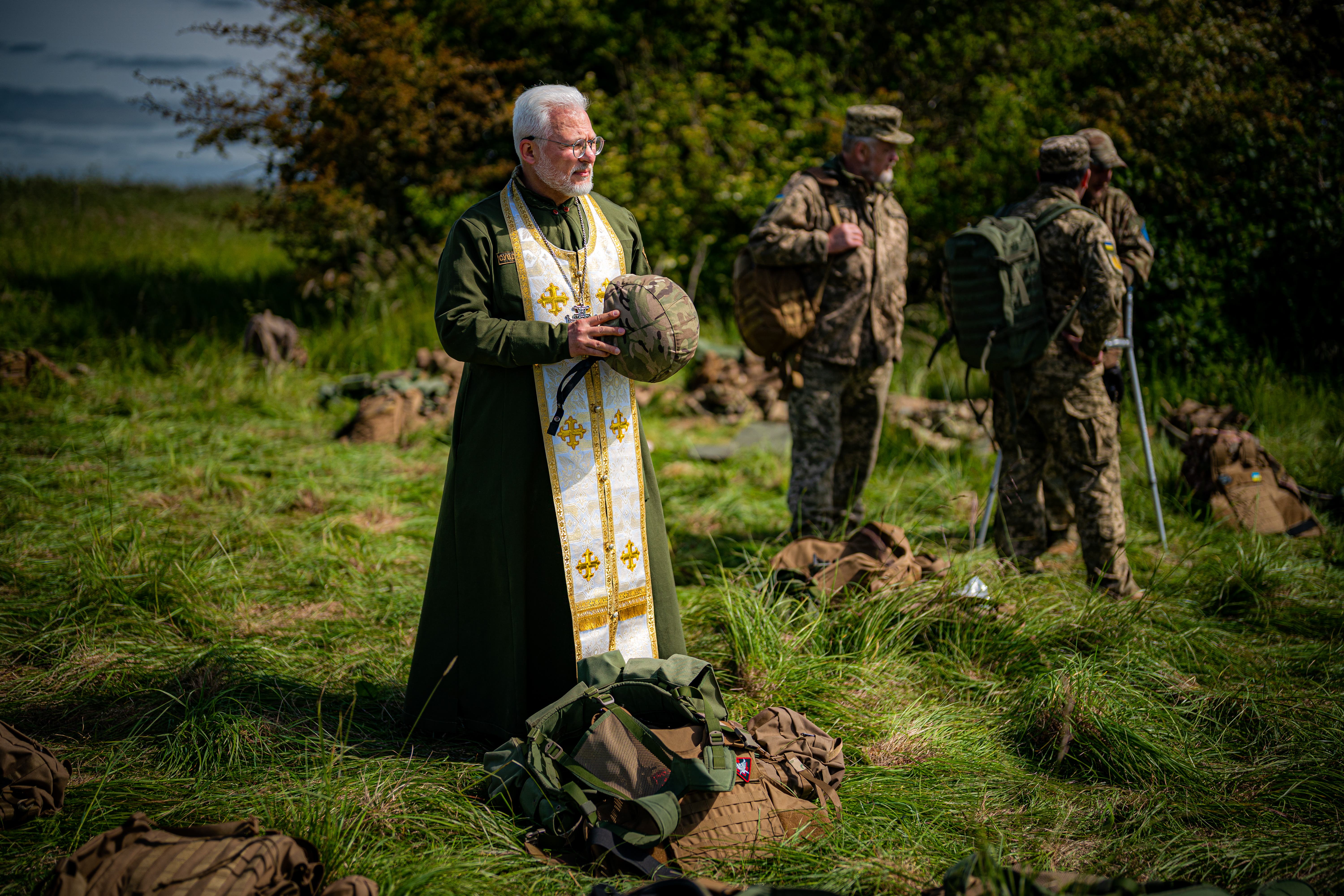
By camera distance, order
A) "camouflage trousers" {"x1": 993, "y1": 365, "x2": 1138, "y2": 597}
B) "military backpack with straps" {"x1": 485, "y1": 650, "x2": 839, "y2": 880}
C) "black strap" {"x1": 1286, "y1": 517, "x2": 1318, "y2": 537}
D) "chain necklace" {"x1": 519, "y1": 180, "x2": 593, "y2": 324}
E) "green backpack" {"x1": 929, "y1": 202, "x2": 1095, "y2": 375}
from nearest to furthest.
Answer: "military backpack with straps" {"x1": 485, "y1": 650, "x2": 839, "y2": 880} → "chain necklace" {"x1": 519, "y1": 180, "x2": 593, "y2": 324} → "green backpack" {"x1": 929, "y1": 202, "x2": 1095, "y2": 375} → "camouflage trousers" {"x1": 993, "y1": 365, "x2": 1138, "y2": 597} → "black strap" {"x1": 1286, "y1": 517, "x2": 1318, "y2": 537}

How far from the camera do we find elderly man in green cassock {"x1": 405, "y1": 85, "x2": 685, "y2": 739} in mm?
2916

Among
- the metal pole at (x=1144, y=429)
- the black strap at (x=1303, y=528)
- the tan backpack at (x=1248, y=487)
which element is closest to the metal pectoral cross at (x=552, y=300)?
the metal pole at (x=1144, y=429)

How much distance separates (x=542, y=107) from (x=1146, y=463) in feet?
15.3

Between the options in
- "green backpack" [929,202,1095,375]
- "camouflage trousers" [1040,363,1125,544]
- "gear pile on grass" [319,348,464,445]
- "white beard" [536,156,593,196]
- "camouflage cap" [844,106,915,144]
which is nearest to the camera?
"white beard" [536,156,593,196]

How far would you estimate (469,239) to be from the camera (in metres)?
2.94

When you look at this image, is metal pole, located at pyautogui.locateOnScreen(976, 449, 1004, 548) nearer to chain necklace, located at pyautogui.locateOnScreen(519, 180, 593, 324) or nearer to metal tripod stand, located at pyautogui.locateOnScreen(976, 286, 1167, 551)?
metal tripod stand, located at pyautogui.locateOnScreen(976, 286, 1167, 551)

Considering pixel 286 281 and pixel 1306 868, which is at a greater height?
pixel 286 281

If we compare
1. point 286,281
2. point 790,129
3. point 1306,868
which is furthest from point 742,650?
point 286,281

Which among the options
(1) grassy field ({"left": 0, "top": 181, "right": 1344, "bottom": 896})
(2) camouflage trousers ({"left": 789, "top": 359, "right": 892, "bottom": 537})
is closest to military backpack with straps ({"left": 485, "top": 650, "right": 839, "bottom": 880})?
(1) grassy field ({"left": 0, "top": 181, "right": 1344, "bottom": 896})

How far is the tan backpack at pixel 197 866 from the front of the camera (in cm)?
198

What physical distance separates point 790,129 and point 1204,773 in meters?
9.25

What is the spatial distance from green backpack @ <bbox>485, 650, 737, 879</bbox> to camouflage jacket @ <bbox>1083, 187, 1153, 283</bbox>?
12.8 ft

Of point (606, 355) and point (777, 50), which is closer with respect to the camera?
point (606, 355)

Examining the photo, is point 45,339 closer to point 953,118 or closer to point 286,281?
point 286,281
